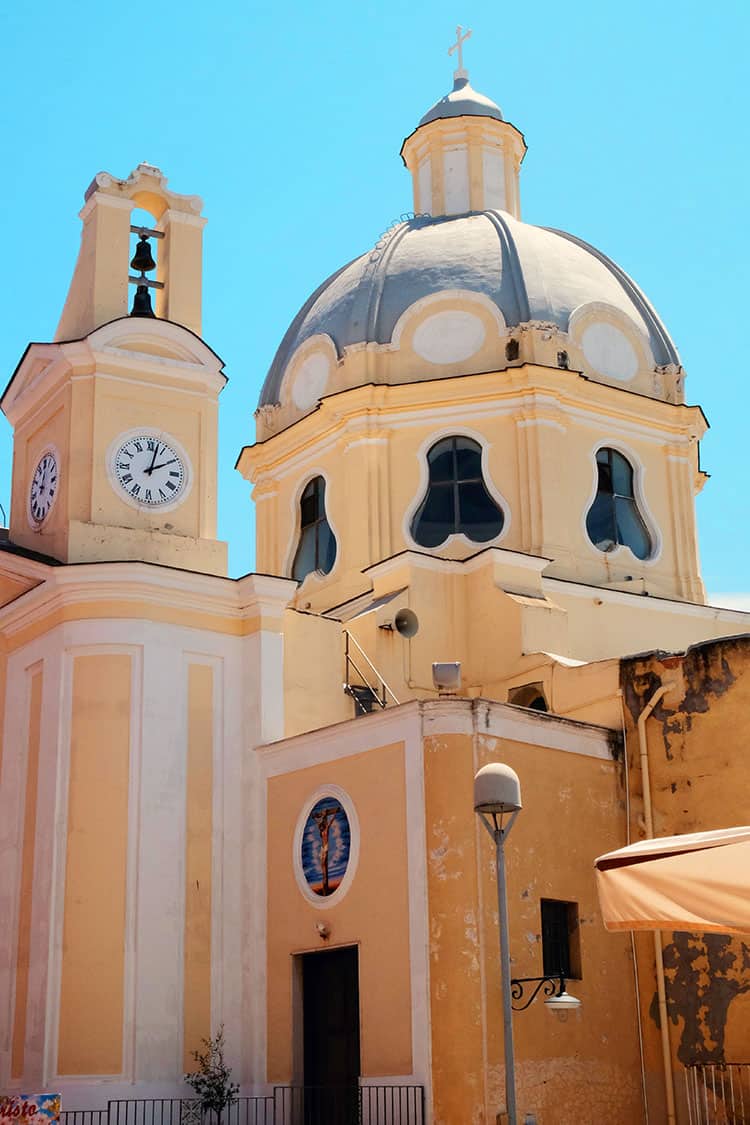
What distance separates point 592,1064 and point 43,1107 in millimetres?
6645

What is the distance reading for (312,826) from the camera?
69.7ft

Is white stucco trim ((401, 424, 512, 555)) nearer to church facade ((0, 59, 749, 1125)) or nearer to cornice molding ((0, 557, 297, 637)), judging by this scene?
church facade ((0, 59, 749, 1125))

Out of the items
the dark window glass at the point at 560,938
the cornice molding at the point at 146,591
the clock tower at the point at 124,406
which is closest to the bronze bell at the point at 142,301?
the clock tower at the point at 124,406

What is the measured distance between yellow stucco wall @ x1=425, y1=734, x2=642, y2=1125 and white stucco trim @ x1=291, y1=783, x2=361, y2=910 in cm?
136

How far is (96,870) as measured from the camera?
21000 mm

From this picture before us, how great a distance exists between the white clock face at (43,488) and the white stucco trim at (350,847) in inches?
247

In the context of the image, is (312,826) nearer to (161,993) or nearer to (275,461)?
(161,993)

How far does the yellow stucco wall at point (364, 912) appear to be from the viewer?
756 inches

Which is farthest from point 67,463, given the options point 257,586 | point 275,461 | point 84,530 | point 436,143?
point 436,143

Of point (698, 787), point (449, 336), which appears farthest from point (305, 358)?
point (698, 787)

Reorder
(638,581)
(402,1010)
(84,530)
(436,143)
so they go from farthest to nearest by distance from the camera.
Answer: (436,143) < (638,581) < (84,530) < (402,1010)

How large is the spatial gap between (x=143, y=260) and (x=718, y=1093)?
15033mm

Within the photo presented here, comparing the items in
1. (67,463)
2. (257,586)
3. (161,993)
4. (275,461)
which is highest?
(275,461)

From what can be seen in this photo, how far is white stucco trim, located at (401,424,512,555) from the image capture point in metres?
28.6
